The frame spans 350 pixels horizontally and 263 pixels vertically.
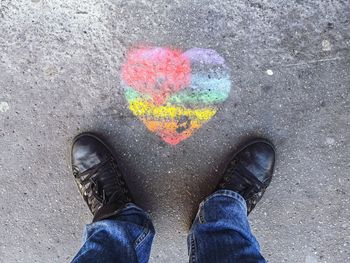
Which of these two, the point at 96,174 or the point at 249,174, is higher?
the point at 96,174

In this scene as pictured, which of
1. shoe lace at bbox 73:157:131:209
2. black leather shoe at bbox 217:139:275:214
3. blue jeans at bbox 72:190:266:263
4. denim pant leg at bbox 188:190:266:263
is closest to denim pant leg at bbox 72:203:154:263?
blue jeans at bbox 72:190:266:263

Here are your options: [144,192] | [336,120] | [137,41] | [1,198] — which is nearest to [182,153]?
[144,192]

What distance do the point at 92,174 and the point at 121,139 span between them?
23 centimetres

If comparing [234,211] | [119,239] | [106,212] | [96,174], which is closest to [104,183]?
[96,174]

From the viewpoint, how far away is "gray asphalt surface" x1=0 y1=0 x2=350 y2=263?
184 cm

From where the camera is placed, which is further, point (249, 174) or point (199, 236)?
point (249, 174)

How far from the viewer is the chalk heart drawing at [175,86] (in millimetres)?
1883

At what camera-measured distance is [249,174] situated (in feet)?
6.44

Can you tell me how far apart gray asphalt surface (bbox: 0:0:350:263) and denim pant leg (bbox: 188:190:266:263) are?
0.18 metres

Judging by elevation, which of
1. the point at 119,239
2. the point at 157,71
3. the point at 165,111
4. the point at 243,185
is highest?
the point at 157,71

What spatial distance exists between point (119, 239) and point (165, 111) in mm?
645

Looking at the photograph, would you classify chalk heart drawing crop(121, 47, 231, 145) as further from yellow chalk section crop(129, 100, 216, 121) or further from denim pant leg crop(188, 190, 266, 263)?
denim pant leg crop(188, 190, 266, 263)

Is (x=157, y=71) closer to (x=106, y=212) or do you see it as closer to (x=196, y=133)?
(x=196, y=133)

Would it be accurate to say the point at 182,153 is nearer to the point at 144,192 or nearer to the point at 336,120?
the point at 144,192
